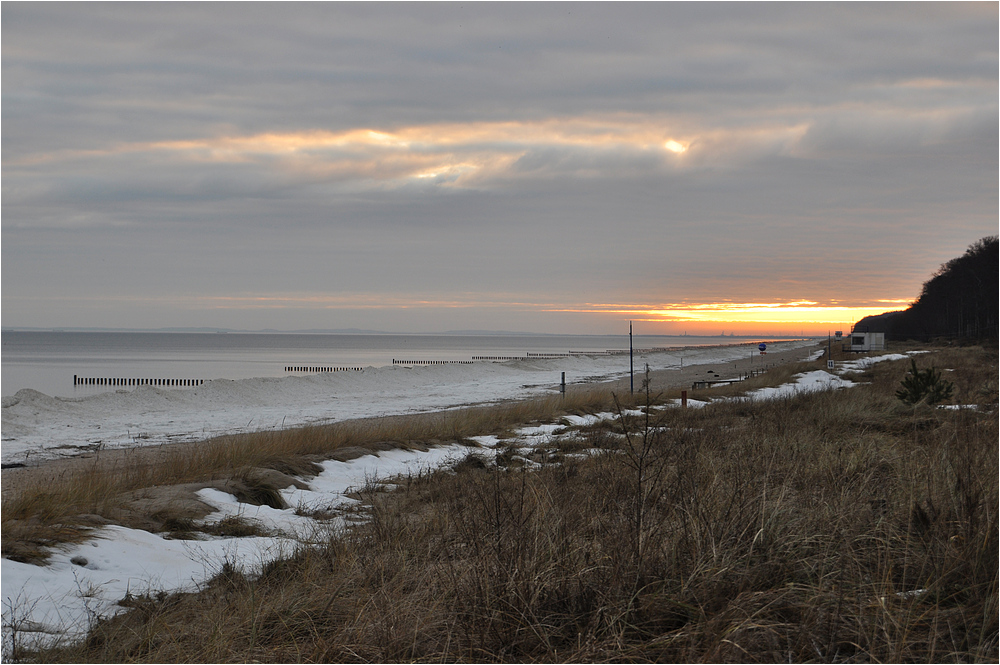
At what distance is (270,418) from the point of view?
2727 cm

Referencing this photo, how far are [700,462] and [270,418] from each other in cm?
2283

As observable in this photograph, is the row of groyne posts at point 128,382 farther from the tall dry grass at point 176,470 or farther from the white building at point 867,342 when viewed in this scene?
the white building at point 867,342

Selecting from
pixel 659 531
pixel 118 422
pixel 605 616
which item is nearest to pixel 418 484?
pixel 659 531

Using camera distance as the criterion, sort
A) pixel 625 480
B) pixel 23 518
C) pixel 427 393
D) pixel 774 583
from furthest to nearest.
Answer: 1. pixel 427 393
2. pixel 625 480
3. pixel 23 518
4. pixel 774 583

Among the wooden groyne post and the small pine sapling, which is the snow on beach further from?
the wooden groyne post

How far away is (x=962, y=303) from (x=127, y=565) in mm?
100531

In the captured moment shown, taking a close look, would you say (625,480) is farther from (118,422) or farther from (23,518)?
(118,422)

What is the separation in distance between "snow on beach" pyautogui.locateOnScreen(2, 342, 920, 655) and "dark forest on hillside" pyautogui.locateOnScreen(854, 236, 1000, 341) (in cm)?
7603

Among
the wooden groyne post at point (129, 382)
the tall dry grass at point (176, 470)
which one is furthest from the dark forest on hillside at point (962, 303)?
the wooden groyne post at point (129, 382)

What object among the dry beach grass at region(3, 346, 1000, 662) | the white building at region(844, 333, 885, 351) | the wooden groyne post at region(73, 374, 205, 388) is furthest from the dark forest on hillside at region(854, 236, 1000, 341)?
the dry beach grass at region(3, 346, 1000, 662)

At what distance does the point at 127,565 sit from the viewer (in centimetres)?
558

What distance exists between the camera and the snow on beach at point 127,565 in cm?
445

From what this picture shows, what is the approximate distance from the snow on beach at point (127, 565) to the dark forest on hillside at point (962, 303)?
2993 inches

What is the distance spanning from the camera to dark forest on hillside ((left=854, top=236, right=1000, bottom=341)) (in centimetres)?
8044
